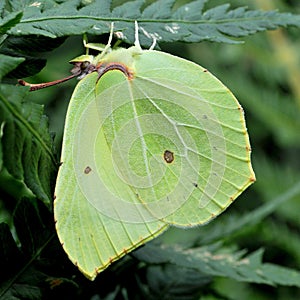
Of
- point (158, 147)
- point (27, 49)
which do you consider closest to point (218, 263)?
point (158, 147)

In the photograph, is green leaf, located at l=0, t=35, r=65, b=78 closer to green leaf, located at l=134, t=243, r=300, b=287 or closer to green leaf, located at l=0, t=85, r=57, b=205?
green leaf, located at l=0, t=85, r=57, b=205

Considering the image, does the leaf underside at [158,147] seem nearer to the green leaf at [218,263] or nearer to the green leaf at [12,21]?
the green leaf at [218,263]

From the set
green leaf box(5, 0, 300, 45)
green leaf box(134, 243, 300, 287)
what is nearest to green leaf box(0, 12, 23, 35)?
green leaf box(5, 0, 300, 45)

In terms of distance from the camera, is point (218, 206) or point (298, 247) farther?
point (298, 247)

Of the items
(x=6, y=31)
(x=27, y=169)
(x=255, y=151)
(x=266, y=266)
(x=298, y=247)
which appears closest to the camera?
(x=27, y=169)

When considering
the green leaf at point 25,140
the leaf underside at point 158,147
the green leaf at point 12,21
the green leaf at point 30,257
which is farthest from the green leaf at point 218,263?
the green leaf at point 12,21

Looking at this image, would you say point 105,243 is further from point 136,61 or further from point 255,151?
point 255,151

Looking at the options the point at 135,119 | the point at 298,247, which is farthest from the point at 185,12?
the point at 298,247

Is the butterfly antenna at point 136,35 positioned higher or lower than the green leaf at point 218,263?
higher
